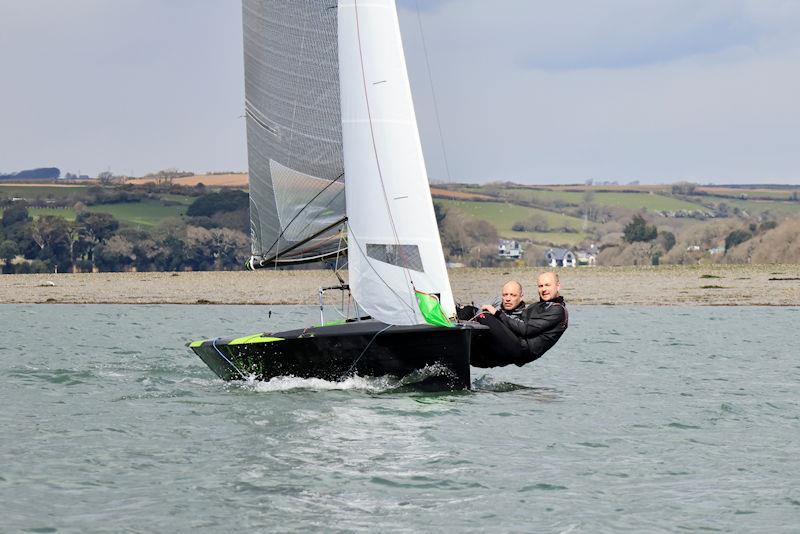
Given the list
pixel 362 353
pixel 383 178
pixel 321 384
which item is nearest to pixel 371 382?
pixel 362 353

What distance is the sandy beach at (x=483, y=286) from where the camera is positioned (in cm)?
4566

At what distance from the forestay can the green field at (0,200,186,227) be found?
96637 mm

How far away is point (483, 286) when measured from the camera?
48.4 metres

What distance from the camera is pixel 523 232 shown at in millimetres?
123625

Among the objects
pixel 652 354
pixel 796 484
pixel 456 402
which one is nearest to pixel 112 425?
pixel 456 402

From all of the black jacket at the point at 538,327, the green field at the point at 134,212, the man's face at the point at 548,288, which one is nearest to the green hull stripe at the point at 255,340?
the black jacket at the point at 538,327

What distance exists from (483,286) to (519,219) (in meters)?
82.7

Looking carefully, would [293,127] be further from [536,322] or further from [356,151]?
[536,322]

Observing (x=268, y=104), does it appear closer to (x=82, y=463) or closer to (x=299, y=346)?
(x=299, y=346)

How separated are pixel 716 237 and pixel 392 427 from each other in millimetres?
105226

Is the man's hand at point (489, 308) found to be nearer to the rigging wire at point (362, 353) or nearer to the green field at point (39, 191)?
the rigging wire at point (362, 353)

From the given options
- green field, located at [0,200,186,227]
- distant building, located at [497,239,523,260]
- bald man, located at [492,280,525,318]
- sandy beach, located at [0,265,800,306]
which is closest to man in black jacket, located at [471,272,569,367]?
bald man, located at [492,280,525,318]

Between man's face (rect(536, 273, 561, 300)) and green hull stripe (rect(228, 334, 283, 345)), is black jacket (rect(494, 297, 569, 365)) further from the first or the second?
green hull stripe (rect(228, 334, 283, 345))

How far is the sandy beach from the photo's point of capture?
45656 millimetres
